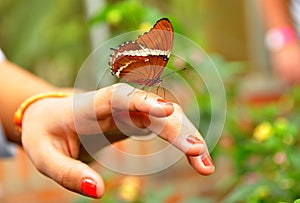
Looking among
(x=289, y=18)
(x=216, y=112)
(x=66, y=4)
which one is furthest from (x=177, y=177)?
(x=66, y=4)

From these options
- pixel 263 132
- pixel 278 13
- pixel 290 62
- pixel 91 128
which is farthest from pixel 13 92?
pixel 278 13

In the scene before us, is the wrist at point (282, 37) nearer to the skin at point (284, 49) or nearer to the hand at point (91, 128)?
the skin at point (284, 49)

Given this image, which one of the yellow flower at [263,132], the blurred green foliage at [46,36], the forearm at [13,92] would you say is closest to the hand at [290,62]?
the yellow flower at [263,132]

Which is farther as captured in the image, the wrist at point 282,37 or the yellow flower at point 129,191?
the wrist at point 282,37

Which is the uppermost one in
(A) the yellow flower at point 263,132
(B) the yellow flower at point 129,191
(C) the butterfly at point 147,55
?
(C) the butterfly at point 147,55

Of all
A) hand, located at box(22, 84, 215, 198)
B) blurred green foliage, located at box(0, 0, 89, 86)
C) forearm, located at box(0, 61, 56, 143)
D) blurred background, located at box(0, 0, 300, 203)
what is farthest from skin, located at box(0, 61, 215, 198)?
blurred green foliage, located at box(0, 0, 89, 86)

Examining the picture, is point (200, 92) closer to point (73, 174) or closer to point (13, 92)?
point (13, 92)

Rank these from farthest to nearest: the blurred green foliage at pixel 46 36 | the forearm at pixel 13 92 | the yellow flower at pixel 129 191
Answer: the blurred green foliage at pixel 46 36
the yellow flower at pixel 129 191
the forearm at pixel 13 92
